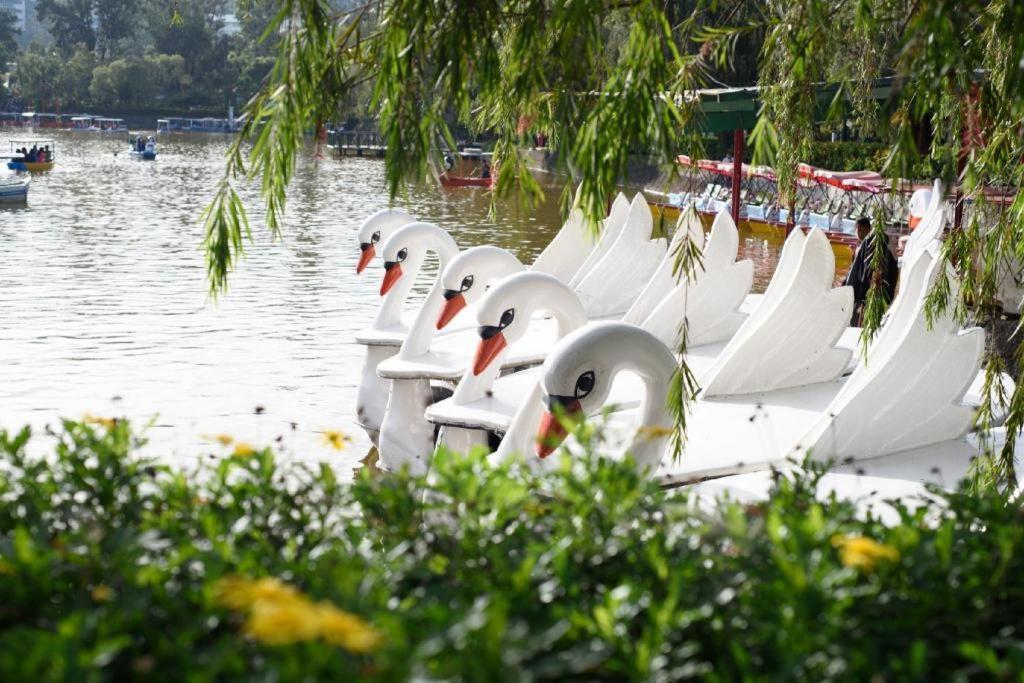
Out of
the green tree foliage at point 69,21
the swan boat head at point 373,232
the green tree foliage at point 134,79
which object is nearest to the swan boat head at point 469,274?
the swan boat head at point 373,232

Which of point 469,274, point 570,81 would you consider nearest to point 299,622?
point 570,81

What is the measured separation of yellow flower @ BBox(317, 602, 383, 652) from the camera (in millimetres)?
1992

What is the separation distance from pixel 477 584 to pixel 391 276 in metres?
8.44

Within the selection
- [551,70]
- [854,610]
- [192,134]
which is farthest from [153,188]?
[192,134]

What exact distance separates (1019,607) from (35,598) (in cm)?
197

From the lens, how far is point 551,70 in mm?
4820

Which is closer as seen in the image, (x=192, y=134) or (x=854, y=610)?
(x=854, y=610)

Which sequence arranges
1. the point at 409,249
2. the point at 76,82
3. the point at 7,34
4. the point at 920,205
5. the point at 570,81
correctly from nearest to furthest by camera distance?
the point at 570,81 → the point at 409,249 → the point at 920,205 → the point at 76,82 → the point at 7,34

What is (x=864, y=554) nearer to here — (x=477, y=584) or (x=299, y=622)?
(x=477, y=584)

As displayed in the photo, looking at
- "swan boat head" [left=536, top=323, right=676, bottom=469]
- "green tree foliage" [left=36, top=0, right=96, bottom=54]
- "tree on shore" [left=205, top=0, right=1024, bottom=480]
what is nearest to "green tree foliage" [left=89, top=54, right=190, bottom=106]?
"green tree foliage" [left=36, top=0, right=96, bottom=54]

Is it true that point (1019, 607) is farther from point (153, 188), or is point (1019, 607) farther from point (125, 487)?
point (153, 188)

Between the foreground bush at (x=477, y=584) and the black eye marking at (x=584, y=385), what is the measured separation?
251 centimetres

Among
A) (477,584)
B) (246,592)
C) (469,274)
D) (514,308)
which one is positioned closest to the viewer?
(246,592)

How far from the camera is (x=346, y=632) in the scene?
6.59 feet
